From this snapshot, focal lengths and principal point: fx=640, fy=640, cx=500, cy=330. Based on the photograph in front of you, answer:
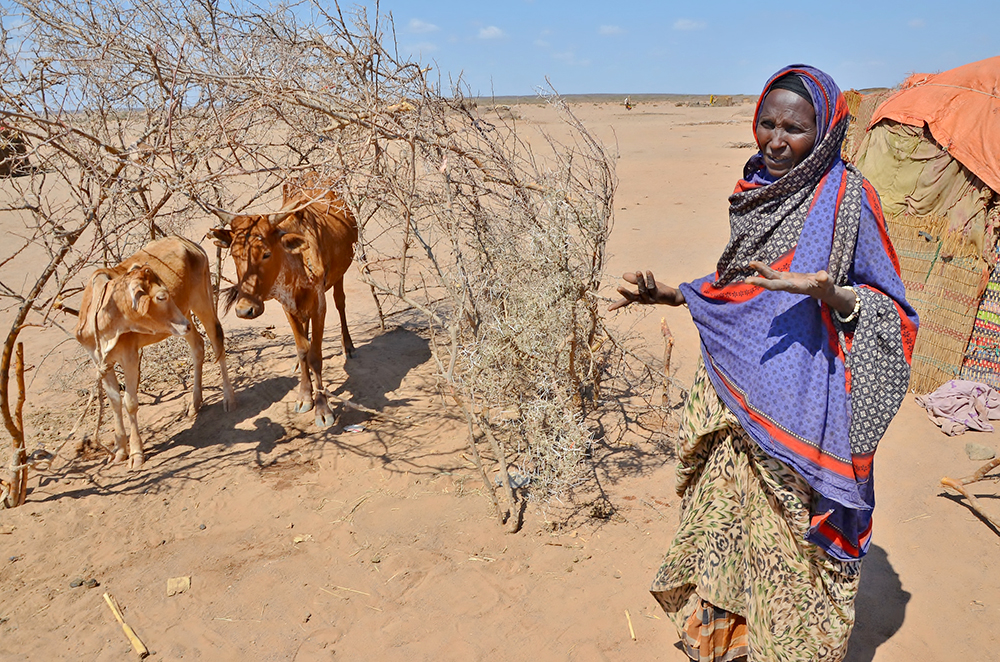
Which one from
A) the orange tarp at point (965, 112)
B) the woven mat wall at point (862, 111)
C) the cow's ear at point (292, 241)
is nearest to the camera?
the cow's ear at point (292, 241)

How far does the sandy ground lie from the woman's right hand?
1744mm

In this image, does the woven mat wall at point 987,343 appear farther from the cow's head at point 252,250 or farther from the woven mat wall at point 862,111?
the cow's head at point 252,250

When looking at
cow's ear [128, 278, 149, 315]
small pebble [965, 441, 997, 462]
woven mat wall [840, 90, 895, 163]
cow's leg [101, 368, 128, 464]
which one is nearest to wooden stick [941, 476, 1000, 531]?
small pebble [965, 441, 997, 462]

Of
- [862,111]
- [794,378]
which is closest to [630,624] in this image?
[794,378]

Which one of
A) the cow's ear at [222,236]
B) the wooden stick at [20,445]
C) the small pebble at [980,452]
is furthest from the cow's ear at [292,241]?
the small pebble at [980,452]

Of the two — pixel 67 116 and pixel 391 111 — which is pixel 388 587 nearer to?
pixel 391 111

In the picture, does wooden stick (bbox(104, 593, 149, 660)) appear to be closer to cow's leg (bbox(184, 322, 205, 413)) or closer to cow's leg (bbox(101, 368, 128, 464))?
cow's leg (bbox(101, 368, 128, 464))

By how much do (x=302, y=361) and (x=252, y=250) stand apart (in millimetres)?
1090

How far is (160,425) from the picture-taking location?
17.0 ft

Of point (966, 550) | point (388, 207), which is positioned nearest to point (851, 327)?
point (966, 550)

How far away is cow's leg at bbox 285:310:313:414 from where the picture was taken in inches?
202

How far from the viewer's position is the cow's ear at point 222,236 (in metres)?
4.40

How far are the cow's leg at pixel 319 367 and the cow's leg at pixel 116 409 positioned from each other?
136 centimetres

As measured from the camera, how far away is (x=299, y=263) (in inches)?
199
